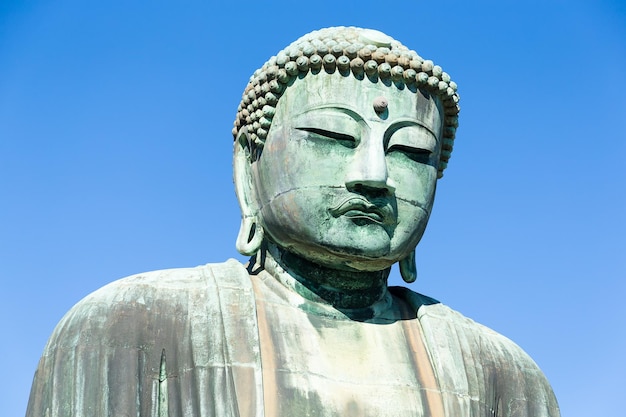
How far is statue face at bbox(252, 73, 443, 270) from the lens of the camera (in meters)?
14.5

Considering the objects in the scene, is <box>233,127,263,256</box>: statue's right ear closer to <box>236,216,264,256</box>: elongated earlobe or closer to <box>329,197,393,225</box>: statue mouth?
<box>236,216,264,256</box>: elongated earlobe

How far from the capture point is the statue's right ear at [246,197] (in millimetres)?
15172

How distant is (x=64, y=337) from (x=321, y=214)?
2155 millimetres

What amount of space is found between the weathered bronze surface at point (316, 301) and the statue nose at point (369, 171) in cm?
1

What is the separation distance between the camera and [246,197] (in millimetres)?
15375

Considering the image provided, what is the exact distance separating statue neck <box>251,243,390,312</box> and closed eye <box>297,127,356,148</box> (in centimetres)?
101

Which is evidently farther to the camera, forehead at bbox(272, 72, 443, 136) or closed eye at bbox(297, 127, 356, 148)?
forehead at bbox(272, 72, 443, 136)

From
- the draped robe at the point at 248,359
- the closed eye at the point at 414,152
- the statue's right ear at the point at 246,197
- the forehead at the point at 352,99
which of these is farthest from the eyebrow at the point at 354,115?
the draped robe at the point at 248,359

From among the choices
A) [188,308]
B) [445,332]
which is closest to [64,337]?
[188,308]

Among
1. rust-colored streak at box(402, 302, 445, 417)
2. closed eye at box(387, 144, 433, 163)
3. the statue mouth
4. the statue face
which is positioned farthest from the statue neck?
closed eye at box(387, 144, 433, 163)

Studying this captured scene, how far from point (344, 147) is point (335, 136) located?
0.38 ft

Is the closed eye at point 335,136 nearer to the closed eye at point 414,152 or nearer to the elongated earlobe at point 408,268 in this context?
the closed eye at point 414,152

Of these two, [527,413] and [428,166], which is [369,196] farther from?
[527,413]

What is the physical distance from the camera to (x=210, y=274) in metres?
14.8
